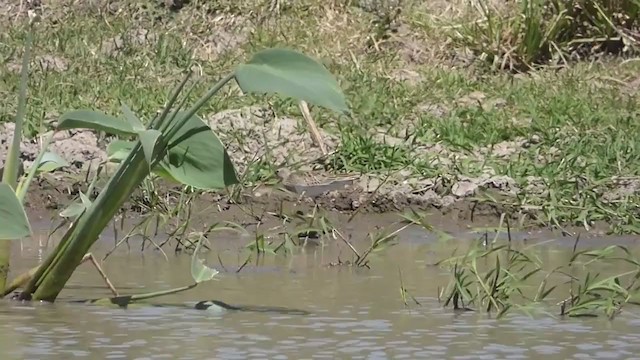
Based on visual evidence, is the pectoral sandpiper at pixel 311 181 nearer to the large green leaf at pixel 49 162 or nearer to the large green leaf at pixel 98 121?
the large green leaf at pixel 49 162

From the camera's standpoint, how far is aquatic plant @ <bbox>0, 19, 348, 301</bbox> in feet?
13.7

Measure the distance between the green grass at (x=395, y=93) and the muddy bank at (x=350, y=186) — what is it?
5 centimetres

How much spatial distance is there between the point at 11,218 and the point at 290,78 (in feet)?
2.70

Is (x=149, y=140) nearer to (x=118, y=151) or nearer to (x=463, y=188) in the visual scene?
(x=118, y=151)

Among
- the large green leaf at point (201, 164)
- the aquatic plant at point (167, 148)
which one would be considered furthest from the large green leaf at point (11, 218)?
the large green leaf at point (201, 164)

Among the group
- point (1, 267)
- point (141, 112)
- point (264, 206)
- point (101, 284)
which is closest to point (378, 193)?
point (264, 206)

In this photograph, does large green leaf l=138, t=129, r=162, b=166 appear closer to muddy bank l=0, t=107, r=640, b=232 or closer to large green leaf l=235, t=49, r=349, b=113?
large green leaf l=235, t=49, r=349, b=113

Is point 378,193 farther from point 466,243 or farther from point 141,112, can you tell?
point 141,112

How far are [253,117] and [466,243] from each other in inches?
64.3

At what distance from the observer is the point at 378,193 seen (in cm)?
677

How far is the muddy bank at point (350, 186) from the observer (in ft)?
22.0

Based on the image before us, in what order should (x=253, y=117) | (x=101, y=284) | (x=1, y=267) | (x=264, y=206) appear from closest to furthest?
(x=1, y=267) → (x=101, y=284) → (x=264, y=206) → (x=253, y=117)

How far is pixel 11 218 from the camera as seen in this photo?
13.7 ft

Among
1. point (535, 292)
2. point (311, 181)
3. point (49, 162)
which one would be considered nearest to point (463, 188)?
point (311, 181)
